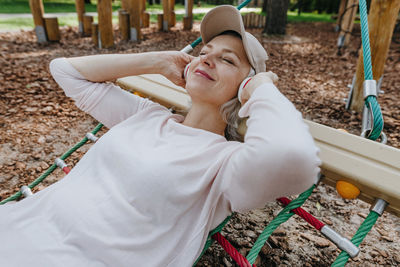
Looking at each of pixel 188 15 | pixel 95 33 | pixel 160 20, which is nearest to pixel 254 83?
pixel 95 33

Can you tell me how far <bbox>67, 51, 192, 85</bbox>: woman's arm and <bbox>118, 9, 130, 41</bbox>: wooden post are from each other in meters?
6.32

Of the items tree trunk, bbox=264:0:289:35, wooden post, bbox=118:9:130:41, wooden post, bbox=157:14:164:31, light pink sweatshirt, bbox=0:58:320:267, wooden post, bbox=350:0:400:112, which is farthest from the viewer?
wooden post, bbox=157:14:164:31

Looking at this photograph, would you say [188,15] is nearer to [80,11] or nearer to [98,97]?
[80,11]

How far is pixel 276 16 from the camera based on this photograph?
29.3ft

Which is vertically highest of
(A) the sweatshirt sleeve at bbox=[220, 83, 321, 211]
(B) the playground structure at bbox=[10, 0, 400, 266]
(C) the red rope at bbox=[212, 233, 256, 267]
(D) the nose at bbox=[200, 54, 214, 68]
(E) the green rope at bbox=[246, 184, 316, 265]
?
(D) the nose at bbox=[200, 54, 214, 68]

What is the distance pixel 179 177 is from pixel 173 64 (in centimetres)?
88

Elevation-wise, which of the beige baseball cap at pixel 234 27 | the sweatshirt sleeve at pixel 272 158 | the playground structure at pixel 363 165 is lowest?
the playground structure at pixel 363 165

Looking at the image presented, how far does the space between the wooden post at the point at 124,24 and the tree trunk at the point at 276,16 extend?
4337 mm

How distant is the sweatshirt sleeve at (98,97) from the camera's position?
5.86 feet

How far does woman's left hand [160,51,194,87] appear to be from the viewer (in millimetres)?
1839

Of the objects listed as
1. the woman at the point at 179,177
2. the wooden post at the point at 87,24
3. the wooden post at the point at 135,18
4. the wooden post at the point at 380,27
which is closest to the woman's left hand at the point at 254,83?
the woman at the point at 179,177

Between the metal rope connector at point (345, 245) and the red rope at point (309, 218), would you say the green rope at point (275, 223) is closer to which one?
the red rope at point (309, 218)

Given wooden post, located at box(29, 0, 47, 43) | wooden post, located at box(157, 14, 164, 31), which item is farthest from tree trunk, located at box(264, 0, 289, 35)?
wooden post, located at box(29, 0, 47, 43)

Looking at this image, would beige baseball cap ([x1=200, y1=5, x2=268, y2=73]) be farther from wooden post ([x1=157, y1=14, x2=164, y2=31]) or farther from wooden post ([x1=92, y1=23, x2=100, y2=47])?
wooden post ([x1=157, y1=14, x2=164, y2=31])
